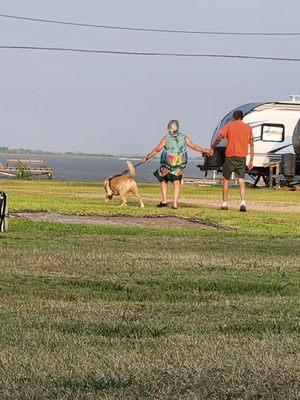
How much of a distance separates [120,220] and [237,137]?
430cm

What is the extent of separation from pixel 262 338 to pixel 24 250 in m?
6.21

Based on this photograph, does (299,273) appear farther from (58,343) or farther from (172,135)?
(172,135)

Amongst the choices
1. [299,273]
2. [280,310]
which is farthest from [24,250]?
[280,310]

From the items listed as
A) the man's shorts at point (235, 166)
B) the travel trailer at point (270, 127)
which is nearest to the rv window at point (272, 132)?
the travel trailer at point (270, 127)

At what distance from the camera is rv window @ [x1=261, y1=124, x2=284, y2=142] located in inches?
1859

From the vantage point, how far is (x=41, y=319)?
746cm

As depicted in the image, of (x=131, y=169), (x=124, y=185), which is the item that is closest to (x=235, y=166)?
(x=131, y=169)

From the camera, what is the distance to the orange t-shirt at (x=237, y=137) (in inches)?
874

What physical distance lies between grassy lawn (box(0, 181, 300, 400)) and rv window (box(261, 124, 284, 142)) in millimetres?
32312

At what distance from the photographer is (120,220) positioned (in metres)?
19.1

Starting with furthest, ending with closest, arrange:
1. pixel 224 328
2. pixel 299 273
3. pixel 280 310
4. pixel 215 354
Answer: pixel 299 273 → pixel 280 310 → pixel 224 328 → pixel 215 354

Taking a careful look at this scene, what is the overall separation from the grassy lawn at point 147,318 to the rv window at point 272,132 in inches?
1272

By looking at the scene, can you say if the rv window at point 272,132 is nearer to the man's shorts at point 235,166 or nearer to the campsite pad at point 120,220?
the man's shorts at point 235,166

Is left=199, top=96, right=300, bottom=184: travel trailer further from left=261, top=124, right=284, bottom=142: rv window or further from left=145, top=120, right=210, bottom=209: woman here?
left=145, top=120, right=210, bottom=209: woman
